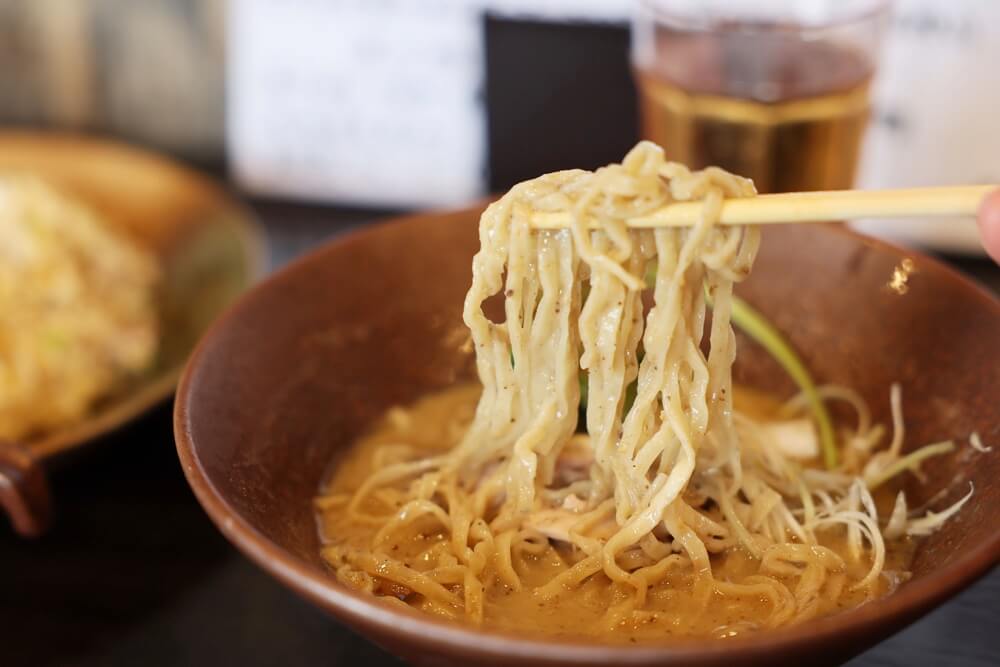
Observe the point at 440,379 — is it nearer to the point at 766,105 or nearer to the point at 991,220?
the point at 766,105

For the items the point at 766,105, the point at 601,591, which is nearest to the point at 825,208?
the point at 601,591

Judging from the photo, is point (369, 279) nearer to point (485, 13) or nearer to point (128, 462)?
point (128, 462)

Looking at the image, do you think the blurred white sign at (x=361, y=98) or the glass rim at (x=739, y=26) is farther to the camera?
the blurred white sign at (x=361, y=98)

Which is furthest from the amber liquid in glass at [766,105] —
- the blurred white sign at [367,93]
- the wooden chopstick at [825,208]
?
the wooden chopstick at [825,208]

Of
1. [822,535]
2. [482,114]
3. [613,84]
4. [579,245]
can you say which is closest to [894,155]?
[613,84]

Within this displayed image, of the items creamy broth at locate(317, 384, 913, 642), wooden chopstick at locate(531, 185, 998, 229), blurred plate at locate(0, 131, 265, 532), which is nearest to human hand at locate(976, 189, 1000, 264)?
wooden chopstick at locate(531, 185, 998, 229)

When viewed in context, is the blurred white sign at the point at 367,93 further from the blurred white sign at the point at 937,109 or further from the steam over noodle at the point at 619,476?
the steam over noodle at the point at 619,476

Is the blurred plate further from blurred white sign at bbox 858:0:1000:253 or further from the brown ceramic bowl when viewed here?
blurred white sign at bbox 858:0:1000:253
